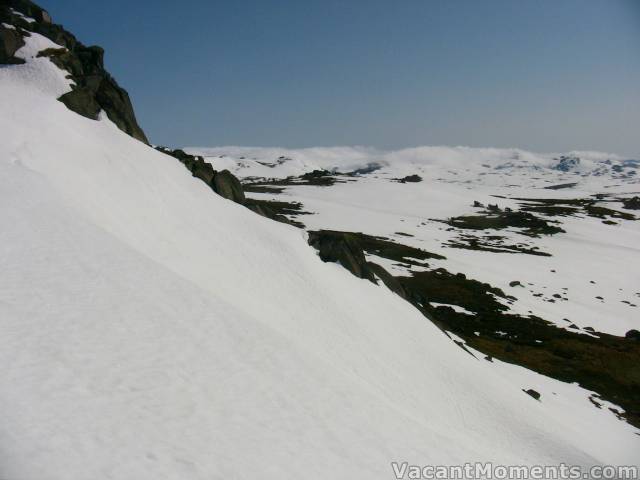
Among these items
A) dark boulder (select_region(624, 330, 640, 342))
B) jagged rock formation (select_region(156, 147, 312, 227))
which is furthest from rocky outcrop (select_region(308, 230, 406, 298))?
dark boulder (select_region(624, 330, 640, 342))

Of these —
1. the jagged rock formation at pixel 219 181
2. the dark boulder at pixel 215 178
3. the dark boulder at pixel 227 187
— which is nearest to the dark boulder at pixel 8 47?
the jagged rock formation at pixel 219 181

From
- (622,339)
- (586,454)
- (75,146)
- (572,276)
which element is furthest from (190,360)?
(572,276)

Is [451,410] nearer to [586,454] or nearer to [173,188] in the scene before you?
[586,454]

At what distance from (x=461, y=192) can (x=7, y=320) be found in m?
207

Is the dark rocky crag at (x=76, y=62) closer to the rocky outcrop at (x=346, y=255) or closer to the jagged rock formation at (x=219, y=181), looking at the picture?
the jagged rock formation at (x=219, y=181)

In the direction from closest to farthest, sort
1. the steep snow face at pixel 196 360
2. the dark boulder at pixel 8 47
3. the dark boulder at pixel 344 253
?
the steep snow face at pixel 196 360 → the dark boulder at pixel 344 253 → the dark boulder at pixel 8 47

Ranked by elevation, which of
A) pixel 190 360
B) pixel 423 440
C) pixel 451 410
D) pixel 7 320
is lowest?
pixel 451 410

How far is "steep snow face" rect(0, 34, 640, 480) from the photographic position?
8.84 meters

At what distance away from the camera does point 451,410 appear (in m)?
22.2

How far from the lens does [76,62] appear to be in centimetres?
4622

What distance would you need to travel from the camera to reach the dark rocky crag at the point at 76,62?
39.9m

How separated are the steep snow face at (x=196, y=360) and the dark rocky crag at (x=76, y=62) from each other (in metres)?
5.68

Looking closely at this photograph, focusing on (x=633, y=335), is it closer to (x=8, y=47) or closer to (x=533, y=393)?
(x=533, y=393)

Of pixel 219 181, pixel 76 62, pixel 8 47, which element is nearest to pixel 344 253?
pixel 219 181
